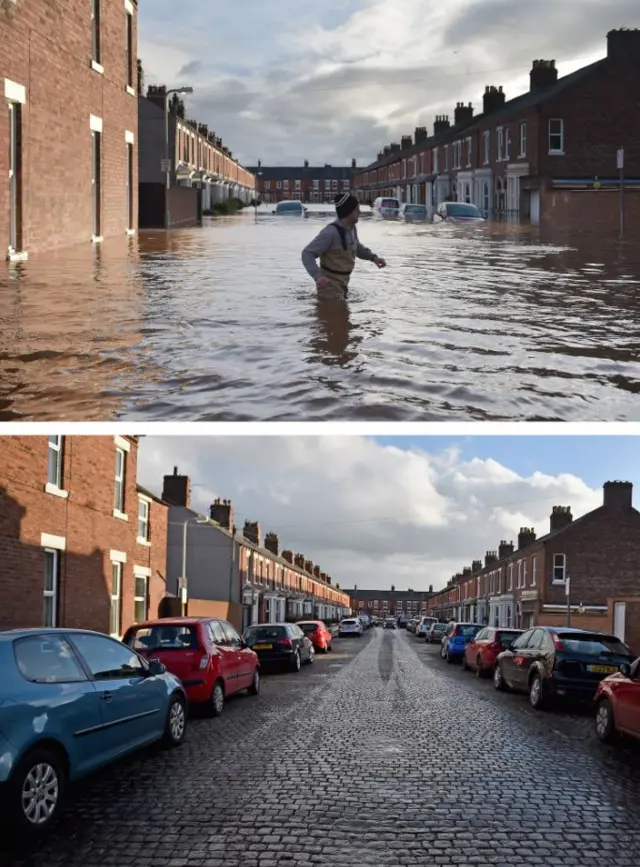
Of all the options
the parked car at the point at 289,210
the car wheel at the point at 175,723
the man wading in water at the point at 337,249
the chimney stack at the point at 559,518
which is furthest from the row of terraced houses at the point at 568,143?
the car wheel at the point at 175,723

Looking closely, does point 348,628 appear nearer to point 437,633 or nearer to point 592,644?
point 437,633

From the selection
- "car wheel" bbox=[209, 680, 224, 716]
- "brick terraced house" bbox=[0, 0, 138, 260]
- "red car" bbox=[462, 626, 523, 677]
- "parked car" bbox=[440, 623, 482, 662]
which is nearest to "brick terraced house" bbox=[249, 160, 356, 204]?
"brick terraced house" bbox=[0, 0, 138, 260]

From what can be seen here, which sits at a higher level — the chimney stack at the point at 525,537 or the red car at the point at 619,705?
the red car at the point at 619,705

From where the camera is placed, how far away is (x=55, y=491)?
674 inches

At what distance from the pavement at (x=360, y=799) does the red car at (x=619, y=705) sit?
246mm

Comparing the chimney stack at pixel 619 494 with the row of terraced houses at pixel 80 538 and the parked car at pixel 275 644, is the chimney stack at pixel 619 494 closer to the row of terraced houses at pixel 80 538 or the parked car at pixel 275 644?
the row of terraced houses at pixel 80 538

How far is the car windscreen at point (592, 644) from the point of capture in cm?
1391

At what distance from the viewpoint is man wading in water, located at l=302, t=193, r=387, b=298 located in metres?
10.7

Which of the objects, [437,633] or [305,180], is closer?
[437,633]

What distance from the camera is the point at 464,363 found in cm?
986

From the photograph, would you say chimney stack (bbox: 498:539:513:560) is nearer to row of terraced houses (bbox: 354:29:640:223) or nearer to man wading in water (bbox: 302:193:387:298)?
row of terraced houses (bbox: 354:29:640:223)

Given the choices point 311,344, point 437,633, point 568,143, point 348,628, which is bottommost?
point 348,628

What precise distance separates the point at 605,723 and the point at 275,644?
37.3 feet

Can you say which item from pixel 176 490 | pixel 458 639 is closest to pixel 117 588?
pixel 458 639
